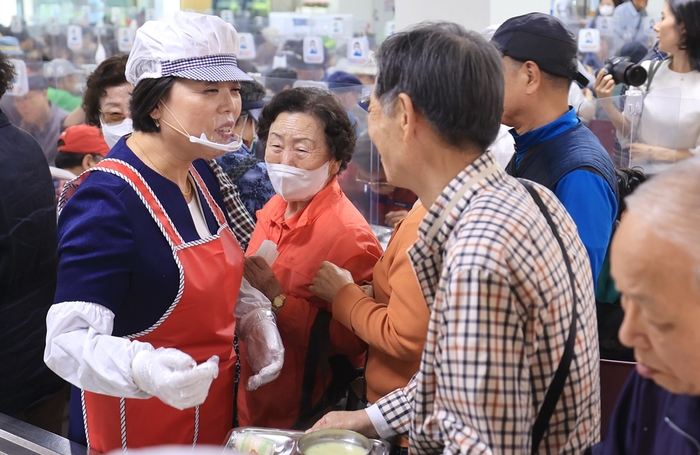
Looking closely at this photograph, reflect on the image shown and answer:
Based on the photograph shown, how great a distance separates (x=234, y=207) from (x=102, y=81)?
1.38m

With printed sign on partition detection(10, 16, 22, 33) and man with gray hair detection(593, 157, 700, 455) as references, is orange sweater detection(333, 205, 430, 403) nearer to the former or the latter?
man with gray hair detection(593, 157, 700, 455)

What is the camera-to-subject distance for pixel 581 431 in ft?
4.42

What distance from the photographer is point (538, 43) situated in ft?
7.18

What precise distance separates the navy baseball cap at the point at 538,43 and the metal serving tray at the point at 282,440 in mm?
1203

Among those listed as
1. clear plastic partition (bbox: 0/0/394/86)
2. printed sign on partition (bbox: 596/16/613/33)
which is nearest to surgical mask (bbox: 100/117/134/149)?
clear plastic partition (bbox: 0/0/394/86)

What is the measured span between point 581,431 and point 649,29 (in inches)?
296

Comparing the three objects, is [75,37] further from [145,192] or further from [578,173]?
[578,173]

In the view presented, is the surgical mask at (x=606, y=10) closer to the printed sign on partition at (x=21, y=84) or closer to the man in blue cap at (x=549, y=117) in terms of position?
the printed sign on partition at (x=21, y=84)

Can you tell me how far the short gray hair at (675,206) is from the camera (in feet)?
3.25

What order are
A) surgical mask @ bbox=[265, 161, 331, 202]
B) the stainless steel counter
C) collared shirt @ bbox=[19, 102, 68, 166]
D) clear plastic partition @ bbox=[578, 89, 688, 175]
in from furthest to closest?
collared shirt @ bbox=[19, 102, 68, 166] < clear plastic partition @ bbox=[578, 89, 688, 175] < surgical mask @ bbox=[265, 161, 331, 202] < the stainless steel counter

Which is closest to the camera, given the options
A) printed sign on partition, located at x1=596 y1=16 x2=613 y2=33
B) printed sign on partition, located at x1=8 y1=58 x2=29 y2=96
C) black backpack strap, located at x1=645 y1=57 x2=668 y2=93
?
black backpack strap, located at x1=645 y1=57 x2=668 y2=93

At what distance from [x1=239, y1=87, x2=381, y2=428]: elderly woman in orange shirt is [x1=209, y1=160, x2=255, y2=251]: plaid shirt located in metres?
0.08

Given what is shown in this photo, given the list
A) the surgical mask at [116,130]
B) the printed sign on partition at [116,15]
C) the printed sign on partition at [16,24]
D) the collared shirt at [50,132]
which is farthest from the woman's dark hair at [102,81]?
the printed sign on partition at [116,15]

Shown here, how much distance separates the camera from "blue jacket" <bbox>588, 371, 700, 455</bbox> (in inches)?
45.9
